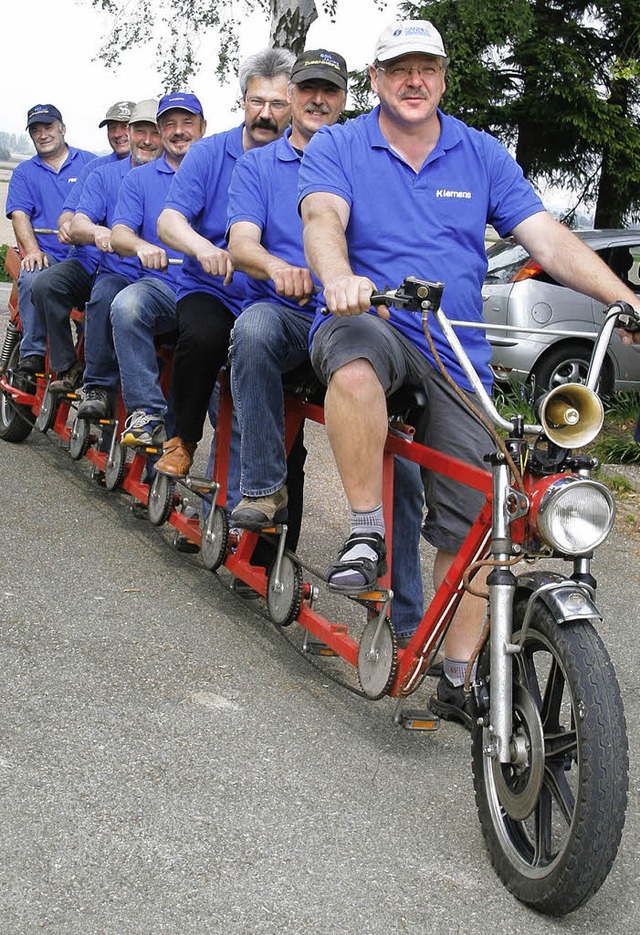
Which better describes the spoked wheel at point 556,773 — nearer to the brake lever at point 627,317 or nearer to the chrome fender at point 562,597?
the chrome fender at point 562,597

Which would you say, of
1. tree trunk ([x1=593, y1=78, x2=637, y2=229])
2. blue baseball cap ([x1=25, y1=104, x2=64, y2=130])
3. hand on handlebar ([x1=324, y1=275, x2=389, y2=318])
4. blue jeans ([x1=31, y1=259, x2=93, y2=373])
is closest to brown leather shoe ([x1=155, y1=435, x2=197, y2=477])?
blue jeans ([x1=31, y1=259, x2=93, y2=373])

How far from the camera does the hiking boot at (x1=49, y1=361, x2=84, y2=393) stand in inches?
294

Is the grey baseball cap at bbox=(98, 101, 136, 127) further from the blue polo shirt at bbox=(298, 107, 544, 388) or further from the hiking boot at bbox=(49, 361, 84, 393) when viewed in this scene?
the blue polo shirt at bbox=(298, 107, 544, 388)

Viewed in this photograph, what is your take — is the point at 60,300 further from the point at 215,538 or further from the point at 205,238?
the point at 215,538

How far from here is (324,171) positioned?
4.14m

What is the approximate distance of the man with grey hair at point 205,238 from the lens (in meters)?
5.40

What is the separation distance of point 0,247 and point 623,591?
21283mm

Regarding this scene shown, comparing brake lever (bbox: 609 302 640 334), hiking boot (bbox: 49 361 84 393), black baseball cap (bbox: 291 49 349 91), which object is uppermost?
black baseball cap (bbox: 291 49 349 91)

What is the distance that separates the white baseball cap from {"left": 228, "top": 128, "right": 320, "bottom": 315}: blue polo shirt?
97cm

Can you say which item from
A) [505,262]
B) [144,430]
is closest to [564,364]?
[505,262]

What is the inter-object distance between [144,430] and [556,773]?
3.24m

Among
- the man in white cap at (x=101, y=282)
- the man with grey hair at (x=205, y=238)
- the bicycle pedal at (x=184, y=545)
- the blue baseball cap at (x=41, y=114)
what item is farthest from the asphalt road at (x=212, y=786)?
the blue baseball cap at (x=41, y=114)

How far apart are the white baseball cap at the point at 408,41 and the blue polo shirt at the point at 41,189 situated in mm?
4963

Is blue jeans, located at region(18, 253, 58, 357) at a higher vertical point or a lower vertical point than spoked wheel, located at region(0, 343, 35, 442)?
higher
